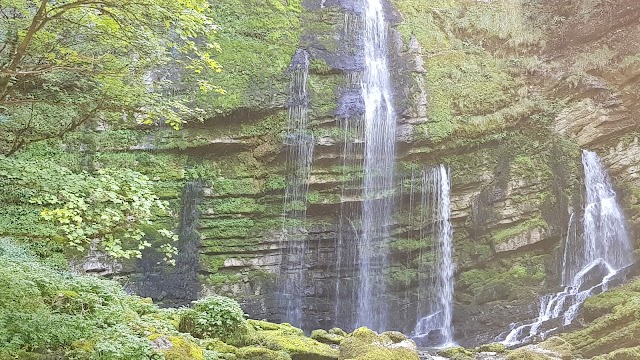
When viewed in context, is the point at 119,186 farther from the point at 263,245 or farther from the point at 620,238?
the point at 620,238

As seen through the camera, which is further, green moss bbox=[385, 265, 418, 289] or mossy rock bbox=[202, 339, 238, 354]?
green moss bbox=[385, 265, 418, 289]

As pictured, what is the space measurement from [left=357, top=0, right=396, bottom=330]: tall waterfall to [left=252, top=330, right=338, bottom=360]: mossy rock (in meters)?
7.39

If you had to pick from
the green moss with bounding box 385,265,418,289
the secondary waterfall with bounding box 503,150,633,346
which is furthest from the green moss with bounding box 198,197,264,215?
the secondary waterfall with bounding box 503,150,633,346

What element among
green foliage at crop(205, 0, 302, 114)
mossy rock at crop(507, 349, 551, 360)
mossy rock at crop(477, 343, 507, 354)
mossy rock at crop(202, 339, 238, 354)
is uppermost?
green foliage at crop(205, 0, 302, 114)

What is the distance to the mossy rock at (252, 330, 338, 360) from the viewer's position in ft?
23.5

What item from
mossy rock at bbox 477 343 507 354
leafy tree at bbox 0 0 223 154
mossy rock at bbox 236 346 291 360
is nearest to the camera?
leafy tree at bbox 0 0 223 154

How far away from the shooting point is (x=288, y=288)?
48.3 feet

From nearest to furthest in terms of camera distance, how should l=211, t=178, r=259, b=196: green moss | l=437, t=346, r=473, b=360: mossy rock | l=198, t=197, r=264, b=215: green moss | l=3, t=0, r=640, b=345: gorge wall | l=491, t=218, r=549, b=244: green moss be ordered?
l=437, t=346, r=473, b=360: mossy rock
l=3, t=0, r=640, b=345: gorge wall
l=198, t=197, r=264, b=215: green moss
l=211, t=178, r=259, b=196: green moss
l=491, t=218, r=549, b=244: green moss

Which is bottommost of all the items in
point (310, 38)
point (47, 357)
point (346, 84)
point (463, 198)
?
point (47, 357)

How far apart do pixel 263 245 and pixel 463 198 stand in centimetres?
640

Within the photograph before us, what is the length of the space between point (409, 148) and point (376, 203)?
2.03m

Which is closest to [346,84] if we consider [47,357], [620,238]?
[620,238]

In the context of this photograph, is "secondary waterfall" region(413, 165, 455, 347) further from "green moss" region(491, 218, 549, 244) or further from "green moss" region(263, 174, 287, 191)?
"green moss" region(263, 174, 287, 191)

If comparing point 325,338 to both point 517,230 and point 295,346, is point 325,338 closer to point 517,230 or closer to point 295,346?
point 295,346
